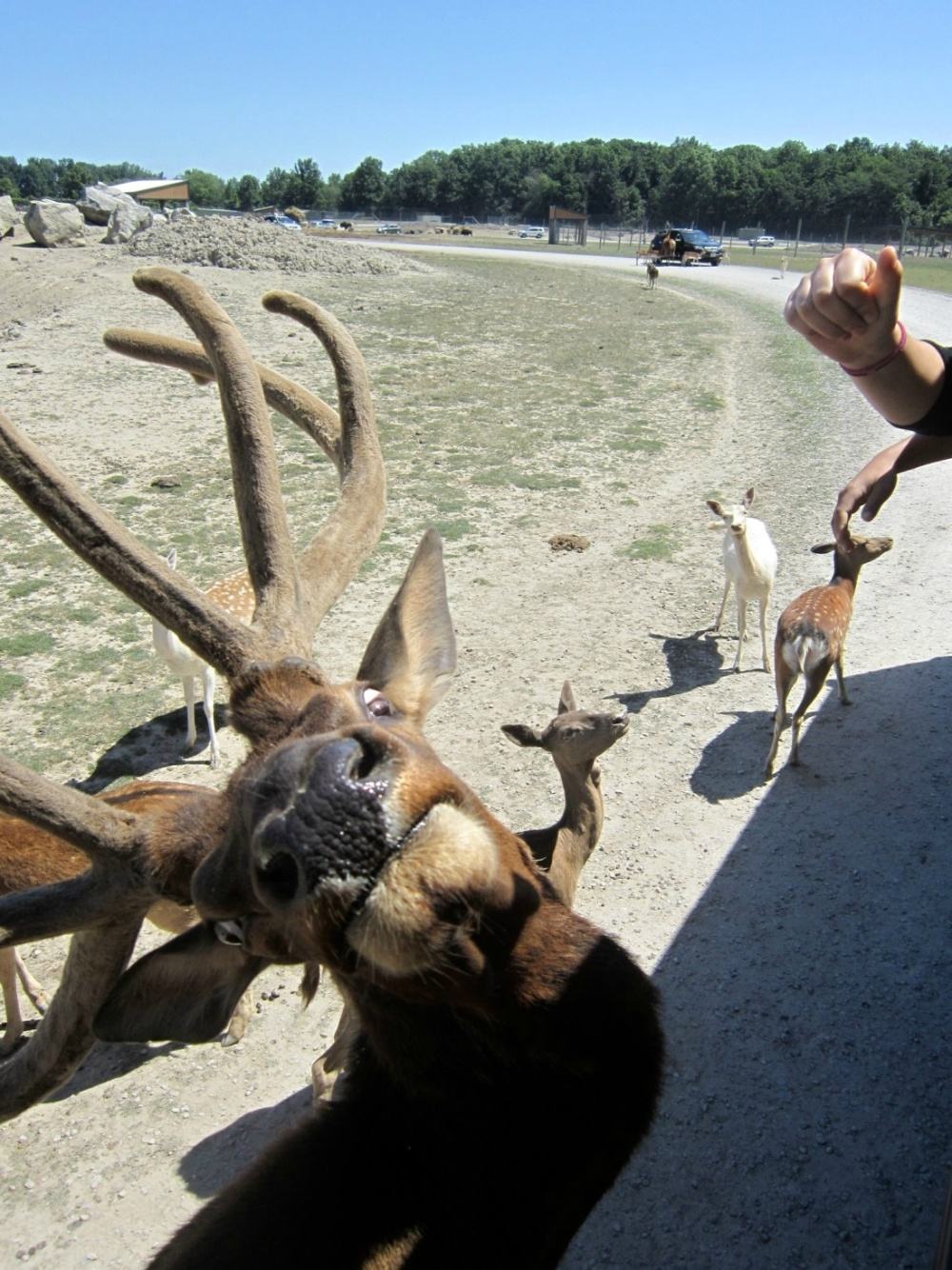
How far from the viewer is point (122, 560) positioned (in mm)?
2947

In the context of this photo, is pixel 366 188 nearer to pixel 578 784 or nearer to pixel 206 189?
pixel 206 189

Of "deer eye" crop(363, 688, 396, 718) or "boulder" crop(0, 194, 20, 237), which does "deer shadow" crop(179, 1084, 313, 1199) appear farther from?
"boulder" crop(0, 194, 20, 237)

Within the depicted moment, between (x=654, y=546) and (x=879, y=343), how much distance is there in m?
7.90

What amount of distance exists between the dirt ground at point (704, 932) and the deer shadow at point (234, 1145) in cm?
1

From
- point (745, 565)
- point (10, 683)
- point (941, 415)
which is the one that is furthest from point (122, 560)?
point (745, 565)

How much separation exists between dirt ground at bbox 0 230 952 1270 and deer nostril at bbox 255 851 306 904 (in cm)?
230

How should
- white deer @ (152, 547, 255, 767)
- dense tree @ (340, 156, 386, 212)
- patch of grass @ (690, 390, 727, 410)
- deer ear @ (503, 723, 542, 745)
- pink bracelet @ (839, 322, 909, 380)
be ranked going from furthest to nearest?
dense tree @ (340, 156, 386, 212) → patch of grass @ (690, 390, 727, 410) → white deer @ (152, 547, 255, 767) → deer ear @ (503, 723, 542, 745) → pink bracelet @ (839, 322, 909, 380)

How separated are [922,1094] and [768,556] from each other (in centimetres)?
499

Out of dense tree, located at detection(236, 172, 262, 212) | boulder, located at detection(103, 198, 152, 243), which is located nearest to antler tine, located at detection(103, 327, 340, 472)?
boulder, located at detection(103, 198, 152, 243)

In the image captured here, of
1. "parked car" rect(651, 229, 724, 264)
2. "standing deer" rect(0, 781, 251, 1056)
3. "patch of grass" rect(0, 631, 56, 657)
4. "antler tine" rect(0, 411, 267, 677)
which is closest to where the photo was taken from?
"antler tine" rect(0, 411, 267, 677)

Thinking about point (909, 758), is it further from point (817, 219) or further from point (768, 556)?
point (817, 219)

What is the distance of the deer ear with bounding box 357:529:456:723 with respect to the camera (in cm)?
290

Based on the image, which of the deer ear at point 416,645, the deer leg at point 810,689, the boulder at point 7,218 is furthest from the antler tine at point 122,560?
the boulder at point 7,218

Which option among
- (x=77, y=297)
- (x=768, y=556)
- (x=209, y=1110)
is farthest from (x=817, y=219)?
(x=209, y=1110)
